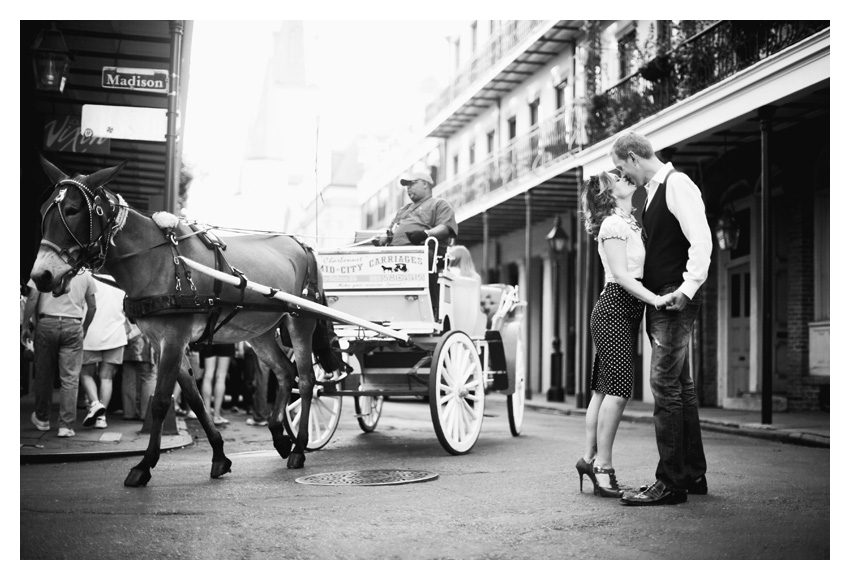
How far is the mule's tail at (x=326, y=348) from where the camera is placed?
8.21 metres

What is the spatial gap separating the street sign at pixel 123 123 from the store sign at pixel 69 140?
9.18ft

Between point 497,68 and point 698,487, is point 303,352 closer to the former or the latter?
point 698,487

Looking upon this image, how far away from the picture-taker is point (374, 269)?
8.53 metres

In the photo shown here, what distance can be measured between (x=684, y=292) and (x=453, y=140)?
86.5 feet

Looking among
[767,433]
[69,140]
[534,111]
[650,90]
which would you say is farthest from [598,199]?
[534,111]

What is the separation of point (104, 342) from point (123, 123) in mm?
2411

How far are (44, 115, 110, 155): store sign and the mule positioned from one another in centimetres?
490

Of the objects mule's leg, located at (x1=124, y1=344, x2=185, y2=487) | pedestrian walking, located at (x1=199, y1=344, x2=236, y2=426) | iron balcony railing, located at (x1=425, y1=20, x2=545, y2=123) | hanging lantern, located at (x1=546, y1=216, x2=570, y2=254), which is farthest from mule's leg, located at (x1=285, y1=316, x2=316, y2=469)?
iron balcony railing, located at (x1=425, y1=20, x2=545, y2=123)

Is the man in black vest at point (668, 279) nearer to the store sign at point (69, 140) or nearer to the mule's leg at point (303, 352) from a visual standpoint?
the mule's leg at point (303, 352)
